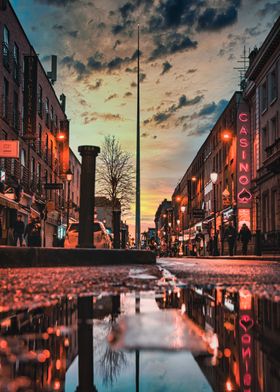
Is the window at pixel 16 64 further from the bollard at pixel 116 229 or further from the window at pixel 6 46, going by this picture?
the bollard at pixel 116 229

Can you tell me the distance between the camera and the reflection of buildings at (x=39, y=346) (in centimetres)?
135

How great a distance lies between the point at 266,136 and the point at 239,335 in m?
34.4

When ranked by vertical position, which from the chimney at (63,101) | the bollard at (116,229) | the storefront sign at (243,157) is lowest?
the bollard at (116,229)

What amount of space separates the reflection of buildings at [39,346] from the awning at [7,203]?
2579 cm

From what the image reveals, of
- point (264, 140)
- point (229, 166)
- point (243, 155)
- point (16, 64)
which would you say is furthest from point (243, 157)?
point (16, 64)

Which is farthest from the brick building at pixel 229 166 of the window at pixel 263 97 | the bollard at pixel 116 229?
the bollard at pixel 116 229

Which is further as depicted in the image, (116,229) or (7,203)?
(116,229)

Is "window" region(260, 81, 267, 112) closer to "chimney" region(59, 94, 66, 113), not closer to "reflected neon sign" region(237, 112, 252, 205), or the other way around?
"reflected neon sign" region(237, 112, 252, 205)

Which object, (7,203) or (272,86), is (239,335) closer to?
(7,203)

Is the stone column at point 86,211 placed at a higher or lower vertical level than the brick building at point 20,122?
lower

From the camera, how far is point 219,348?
5.67 ft

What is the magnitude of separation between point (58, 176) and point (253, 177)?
20.8 meters

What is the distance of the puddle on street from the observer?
1.32 metres

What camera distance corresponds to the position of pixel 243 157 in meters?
39.8
